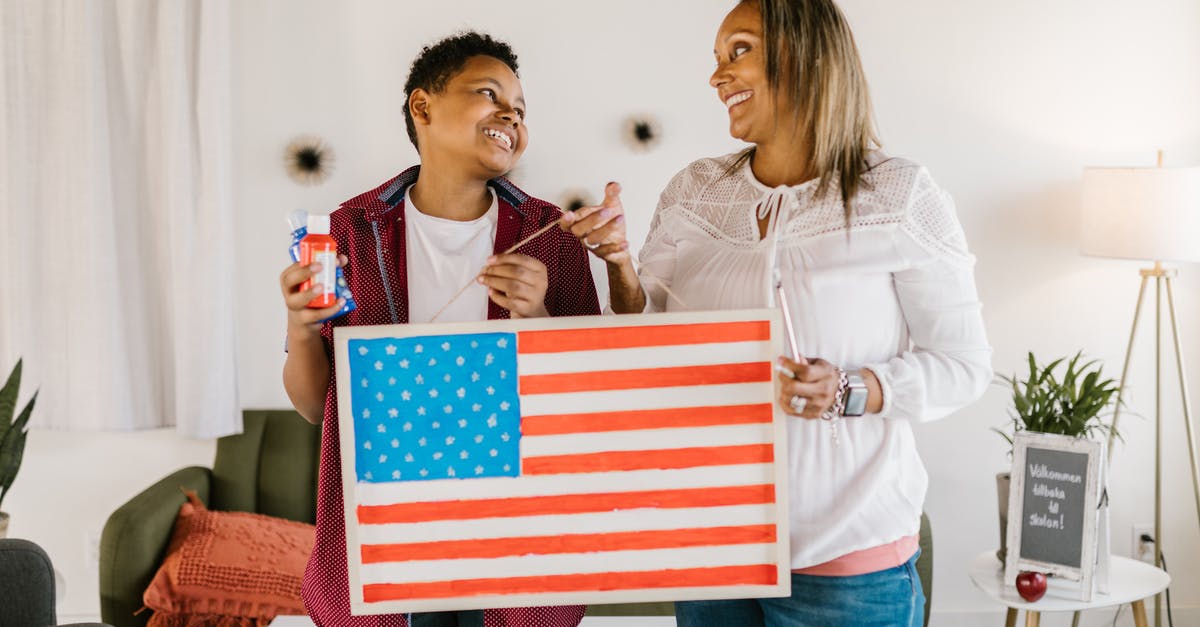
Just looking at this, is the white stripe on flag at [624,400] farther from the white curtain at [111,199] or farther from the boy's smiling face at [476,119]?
the white curtain at [111,199]

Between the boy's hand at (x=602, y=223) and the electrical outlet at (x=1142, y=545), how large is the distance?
3.04 metres

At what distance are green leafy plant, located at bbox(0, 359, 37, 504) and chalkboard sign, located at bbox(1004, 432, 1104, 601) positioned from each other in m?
2.75

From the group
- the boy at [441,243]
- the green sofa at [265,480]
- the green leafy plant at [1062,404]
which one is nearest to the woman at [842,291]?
the boy at [441,243]

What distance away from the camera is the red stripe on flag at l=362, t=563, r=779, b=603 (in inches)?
56.4

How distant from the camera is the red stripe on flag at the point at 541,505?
4.68 ft

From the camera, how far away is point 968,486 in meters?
3.56

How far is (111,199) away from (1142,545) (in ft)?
12.7

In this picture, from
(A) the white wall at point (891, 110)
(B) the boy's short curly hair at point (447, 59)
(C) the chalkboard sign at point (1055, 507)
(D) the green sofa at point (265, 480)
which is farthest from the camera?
(A) the white wall at point (891, 110)

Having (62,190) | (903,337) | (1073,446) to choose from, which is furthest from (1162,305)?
(62,190)

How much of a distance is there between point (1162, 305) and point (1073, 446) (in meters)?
1.23

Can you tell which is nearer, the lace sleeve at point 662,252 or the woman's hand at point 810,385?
the woman's hand at point 810,385

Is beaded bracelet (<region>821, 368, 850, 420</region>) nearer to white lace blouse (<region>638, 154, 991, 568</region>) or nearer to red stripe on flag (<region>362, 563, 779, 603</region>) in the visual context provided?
white lace blouse (<region>638, 154, 991, 568</region>)

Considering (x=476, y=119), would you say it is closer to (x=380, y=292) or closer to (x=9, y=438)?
(x=380, y=292)

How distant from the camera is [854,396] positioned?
1340 millimetres
